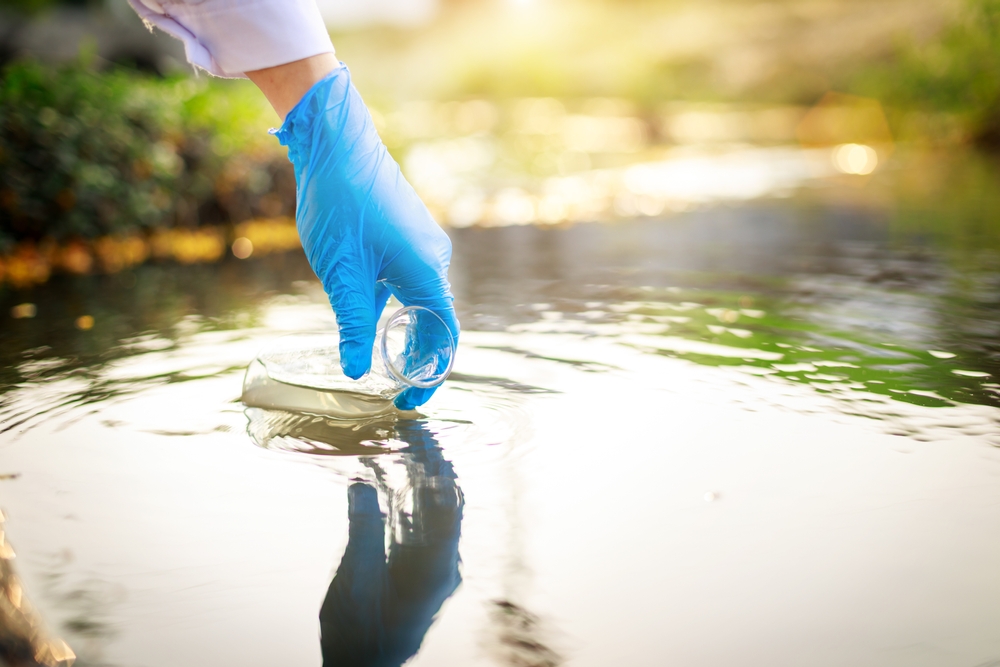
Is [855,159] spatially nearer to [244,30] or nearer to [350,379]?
[350,379]

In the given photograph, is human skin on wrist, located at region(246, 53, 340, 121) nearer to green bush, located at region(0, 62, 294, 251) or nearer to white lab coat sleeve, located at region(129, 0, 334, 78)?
white lab coat sleeve, located at region(129, 0, 334, 78)

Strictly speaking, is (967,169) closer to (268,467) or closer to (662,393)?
(662,393)

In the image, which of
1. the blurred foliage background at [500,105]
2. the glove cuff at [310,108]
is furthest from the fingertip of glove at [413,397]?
the blurred foliage background at [500,105]

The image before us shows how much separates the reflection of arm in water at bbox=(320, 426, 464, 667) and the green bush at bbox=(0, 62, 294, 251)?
14.0 feet

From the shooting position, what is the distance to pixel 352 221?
8.45ft

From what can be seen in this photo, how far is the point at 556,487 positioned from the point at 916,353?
6.05 ft

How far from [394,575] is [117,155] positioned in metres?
4.85

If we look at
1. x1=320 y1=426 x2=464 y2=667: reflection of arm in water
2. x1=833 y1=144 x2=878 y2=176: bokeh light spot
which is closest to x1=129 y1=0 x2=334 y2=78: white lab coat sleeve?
x1=320 y1=426 x2=464 y2=667: reflection of arm in water

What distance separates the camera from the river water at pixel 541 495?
1630 millimetres

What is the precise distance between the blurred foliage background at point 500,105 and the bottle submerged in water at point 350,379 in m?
3.27

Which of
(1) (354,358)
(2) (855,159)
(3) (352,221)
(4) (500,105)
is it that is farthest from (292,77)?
(4) (500,105)

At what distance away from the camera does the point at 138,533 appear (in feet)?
6.59

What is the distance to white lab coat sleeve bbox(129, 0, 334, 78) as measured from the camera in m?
2.43

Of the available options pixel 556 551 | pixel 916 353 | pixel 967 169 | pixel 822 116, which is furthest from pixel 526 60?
pixel 556 551
